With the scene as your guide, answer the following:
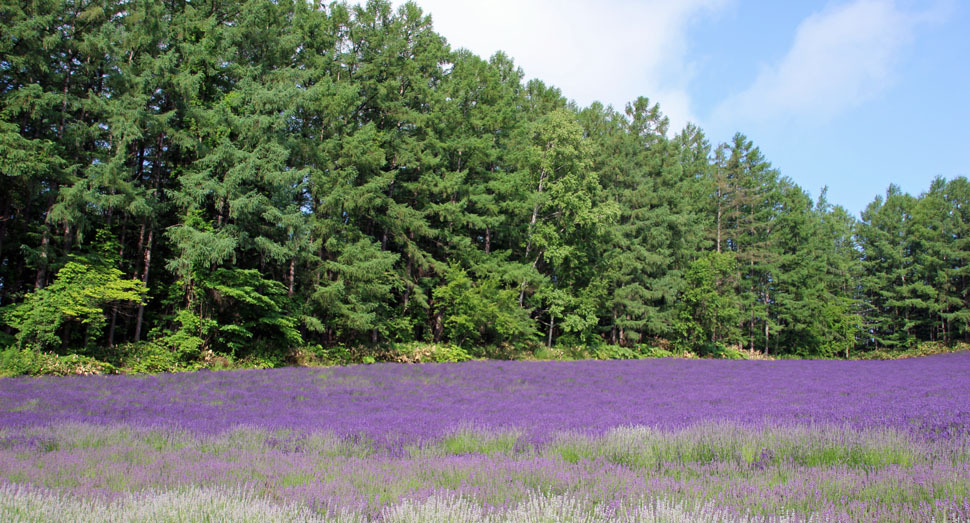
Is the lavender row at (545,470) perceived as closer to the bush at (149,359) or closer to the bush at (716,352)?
the bush at (149,359)

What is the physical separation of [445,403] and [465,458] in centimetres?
632

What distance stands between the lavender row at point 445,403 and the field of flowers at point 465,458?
0.29ft

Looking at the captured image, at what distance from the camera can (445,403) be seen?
37.7 ft

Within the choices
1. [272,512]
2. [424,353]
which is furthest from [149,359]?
[272,512]

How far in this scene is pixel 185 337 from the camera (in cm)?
1823

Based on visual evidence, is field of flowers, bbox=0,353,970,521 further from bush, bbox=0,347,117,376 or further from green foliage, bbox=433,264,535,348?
green foliage, bbox=433,264,535,348

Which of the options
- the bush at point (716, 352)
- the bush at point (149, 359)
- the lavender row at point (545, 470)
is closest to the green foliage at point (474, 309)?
the bush at point (149, 359)

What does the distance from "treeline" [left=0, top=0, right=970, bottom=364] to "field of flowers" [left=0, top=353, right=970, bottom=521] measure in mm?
7618

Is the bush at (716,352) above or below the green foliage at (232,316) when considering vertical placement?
below

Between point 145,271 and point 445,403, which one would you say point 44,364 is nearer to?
point 145,271

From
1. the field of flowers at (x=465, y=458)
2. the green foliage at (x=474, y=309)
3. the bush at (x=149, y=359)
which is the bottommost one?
the bush at (x=149, y=359)

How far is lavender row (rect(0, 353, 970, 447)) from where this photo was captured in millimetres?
7730

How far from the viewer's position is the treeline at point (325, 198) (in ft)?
56.6

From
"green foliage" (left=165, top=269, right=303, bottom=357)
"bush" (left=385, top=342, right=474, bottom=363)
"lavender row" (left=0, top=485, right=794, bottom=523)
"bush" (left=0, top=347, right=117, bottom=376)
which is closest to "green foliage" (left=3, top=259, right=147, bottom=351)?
"bush" (left=0, top=347, right=117, bottom=376)
